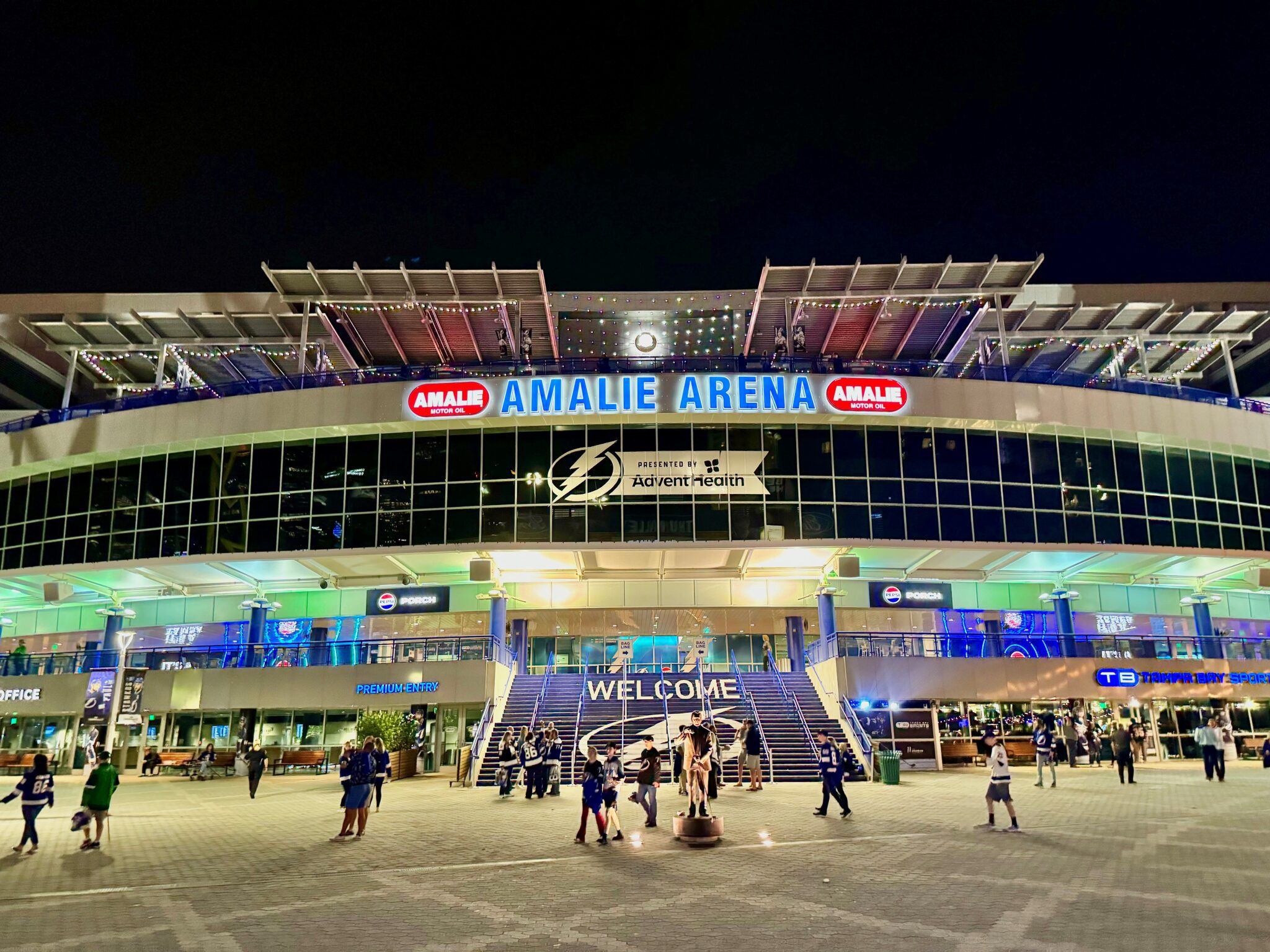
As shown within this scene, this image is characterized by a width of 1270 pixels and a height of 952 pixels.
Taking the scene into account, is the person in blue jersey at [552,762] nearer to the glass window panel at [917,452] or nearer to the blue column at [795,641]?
the glass window panel at [917,452]

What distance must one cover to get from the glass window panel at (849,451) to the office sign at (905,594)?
7065mm

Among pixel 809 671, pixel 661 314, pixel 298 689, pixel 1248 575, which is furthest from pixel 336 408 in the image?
pixel 1248 575

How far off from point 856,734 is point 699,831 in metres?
14.0

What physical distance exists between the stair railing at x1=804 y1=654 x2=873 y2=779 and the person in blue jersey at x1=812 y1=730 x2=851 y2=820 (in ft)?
28.1

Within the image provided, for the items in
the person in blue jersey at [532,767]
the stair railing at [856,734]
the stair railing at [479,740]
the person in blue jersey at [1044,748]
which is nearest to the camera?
the person in blue jersey at [532,767]

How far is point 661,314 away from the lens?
38.5 meters

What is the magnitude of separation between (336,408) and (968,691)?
2258 centimetres

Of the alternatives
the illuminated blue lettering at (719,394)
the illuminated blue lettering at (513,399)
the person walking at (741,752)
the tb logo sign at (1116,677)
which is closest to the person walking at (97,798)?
the person walking at (741,752)

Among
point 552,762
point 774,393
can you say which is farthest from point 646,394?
point 552,762

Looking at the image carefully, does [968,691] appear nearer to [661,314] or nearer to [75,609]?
[661,314]

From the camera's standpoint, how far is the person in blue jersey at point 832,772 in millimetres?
16516

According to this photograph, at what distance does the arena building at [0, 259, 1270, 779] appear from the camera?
30953 millimetres

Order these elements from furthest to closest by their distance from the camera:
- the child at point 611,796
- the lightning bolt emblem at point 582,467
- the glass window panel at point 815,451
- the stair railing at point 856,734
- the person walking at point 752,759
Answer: the glass window panel at point 815,451
the lightning bolt emblem at point 582,467
the stair railing at point 856,734
the person walking at point 752,759
the child at point 611,796

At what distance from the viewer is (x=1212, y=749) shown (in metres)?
22.7
